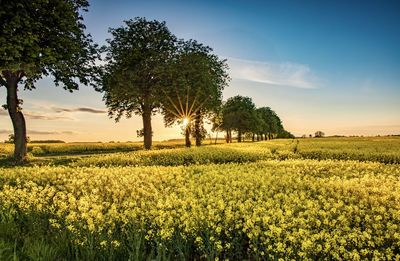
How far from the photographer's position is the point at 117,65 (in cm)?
4909

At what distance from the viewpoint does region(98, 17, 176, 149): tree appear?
47.4 metres

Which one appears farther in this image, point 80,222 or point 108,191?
point 108,191

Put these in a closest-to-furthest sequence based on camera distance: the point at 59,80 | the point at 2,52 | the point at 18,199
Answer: the point at 18,199 → the point at 2,52 → the point at 59,80

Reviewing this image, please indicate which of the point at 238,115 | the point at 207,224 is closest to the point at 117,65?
the point at 207,224

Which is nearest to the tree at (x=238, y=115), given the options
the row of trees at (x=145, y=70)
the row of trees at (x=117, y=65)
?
the row of trees at (x=117, y=65)

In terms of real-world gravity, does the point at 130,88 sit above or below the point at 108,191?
above

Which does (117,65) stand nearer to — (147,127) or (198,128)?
(147,127)

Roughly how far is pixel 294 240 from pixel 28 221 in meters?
6.99

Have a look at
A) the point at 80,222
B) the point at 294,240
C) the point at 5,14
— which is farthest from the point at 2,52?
the point at 294,240

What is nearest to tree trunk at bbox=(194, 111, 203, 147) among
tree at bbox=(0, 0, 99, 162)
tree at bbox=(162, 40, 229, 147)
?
tree at bbox=(162, 40, 229, 147)

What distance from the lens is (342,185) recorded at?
11.7 meters

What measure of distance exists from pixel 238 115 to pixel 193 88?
58.0 metres

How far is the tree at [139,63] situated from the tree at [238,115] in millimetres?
62608

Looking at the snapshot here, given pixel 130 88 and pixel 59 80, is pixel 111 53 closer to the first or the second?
pixel 130 88
